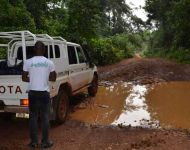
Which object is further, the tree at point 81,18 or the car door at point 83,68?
the tree at point 81,18

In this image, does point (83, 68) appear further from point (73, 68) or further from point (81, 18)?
point (81, 18)

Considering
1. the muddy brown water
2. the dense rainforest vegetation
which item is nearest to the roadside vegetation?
the dense rainforest vegetation

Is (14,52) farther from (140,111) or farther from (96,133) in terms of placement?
(140,111)

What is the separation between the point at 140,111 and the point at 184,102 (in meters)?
1.89

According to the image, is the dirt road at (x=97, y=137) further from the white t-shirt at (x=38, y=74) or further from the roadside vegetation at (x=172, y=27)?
the roadside vegetation at (x=172, y=27)

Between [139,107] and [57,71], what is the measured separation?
3561 millimetres

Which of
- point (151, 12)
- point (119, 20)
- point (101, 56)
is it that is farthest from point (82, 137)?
point (119, 20)

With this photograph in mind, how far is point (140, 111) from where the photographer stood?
1053 cm

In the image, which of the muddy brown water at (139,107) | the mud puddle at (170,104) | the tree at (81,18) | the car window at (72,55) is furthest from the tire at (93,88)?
the tree at (81,18)

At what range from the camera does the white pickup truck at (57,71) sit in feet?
24.6

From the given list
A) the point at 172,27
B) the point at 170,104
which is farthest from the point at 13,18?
the point at 172,27

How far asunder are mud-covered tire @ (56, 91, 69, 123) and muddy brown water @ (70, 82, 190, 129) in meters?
0.78

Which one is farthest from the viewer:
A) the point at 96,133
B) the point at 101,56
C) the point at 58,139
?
the point at 101,56

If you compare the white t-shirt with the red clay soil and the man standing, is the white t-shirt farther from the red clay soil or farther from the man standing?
the red clay soil
